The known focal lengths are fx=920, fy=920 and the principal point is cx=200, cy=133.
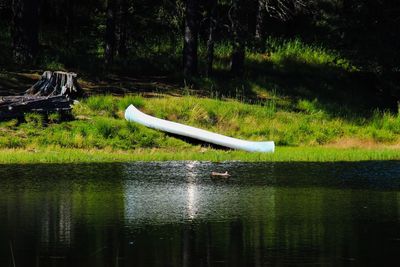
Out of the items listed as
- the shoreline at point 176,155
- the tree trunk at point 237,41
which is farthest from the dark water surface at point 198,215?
the tree trunk at point 237,41

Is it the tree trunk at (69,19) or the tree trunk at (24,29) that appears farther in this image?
the tree trunk at (69,19)

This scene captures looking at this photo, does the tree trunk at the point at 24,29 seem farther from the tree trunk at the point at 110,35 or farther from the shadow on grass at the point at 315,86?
the shadow on grass at the point at 315,86

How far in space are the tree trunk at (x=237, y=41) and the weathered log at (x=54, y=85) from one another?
746 centimetres

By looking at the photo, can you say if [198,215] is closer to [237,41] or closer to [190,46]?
[237,41]

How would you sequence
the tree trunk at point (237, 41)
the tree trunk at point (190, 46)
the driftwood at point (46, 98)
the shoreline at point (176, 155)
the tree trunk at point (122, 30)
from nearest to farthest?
the shoreline at point (176, 155), the driftwood at point (46, 98), the tree trunk at point (237, 41), the tree trunk at point (190, 46), the tree trunk at point (122, 30)

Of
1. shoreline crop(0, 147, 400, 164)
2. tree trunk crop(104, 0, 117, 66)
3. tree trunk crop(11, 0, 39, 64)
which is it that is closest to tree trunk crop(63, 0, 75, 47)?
tree trunk crop(104, 0, 117, 66)

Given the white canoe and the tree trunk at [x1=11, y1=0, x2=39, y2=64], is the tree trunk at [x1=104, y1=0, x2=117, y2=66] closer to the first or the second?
the tree trunk at [x1=11, y1=0, x2=39, y2=64]

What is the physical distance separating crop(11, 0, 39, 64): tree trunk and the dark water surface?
13.4 metres

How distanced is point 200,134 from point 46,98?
167 inches

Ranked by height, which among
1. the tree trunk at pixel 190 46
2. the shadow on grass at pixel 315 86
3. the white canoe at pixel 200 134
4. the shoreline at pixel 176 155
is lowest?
the shoreline at pixel 176 155

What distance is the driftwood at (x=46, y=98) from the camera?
24219mm

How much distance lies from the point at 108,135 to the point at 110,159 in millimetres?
2503

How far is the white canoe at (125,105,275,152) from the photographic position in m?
23.8

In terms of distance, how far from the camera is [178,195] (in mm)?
16531
